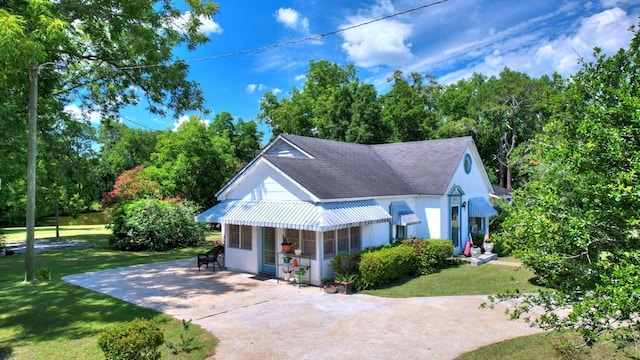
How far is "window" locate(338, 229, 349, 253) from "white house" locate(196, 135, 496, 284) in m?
0.05

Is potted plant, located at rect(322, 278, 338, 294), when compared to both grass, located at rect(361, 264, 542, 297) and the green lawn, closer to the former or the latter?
grass, located at rect(361, 264, 542, 297)

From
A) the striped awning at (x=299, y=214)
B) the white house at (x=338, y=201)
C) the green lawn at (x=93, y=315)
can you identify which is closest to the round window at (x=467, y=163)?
the white house at (x=338, y=201)

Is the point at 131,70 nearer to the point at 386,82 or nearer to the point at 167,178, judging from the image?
the point at 167,178

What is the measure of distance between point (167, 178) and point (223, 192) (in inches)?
801

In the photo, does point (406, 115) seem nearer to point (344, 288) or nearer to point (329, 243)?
point (329, 243)

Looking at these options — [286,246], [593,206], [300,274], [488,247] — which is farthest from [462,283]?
[593,206]

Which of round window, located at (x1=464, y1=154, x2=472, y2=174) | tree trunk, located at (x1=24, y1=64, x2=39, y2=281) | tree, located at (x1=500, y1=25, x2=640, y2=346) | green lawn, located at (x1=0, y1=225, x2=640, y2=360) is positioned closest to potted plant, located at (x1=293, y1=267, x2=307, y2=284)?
green lawn, located at (x1=0, y1=225, x2=640, y2=360)

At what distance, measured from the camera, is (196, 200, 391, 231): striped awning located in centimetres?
1616

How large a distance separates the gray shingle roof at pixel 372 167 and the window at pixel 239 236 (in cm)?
406

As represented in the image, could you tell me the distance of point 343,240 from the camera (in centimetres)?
1819

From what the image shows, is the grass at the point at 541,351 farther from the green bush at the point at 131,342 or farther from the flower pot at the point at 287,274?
the flower pot at the point at 287,274

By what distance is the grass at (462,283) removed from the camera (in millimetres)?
15828

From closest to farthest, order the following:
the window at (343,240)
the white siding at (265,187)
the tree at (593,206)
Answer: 1. the tree at (593,206)
2. the window at (343,240)
3. the white siding at (265,187)

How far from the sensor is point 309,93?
58.1 m
